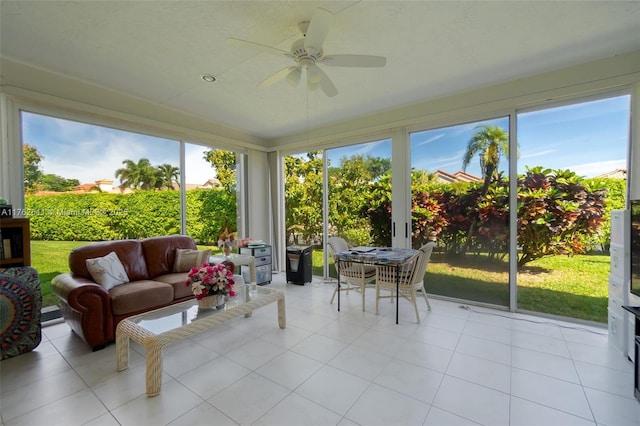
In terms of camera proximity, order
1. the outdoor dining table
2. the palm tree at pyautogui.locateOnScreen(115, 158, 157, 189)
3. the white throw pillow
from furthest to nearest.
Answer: the palm tree at pyautogui.locateOnScreen(115, 158, 157, 189), the outdoor dining table, the white throw pillow

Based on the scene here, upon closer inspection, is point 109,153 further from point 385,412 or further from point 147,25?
point 385,412

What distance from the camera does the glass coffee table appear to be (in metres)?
1.84

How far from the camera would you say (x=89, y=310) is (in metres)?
2.36

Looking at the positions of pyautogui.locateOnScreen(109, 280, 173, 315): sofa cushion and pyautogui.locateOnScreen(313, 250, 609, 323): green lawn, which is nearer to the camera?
pyautogui.locateOnScreen(109, 280, 173, 315): sofa cushion

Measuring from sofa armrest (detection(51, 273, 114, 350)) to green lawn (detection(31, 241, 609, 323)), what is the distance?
0.96 m

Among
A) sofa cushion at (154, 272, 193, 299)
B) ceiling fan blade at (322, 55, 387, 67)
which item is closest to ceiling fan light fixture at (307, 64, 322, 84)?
ceiling fan blade at (322, 55, 387, 67)

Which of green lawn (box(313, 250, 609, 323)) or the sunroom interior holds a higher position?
the sunroom interior

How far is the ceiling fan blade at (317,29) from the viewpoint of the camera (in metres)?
1.67

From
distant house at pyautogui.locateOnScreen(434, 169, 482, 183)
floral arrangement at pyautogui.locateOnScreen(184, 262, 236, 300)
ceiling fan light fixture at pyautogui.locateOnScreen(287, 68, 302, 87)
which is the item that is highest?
ceiling fan light fixture at pyautogui.locateOnScreen(287, 68, 302, 87)

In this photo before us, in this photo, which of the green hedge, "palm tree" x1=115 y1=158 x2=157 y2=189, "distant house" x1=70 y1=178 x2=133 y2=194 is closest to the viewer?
the green hedge

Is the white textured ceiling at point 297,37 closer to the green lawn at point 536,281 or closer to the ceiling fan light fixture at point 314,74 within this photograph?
the ceiling fan light fixture at point 314,74

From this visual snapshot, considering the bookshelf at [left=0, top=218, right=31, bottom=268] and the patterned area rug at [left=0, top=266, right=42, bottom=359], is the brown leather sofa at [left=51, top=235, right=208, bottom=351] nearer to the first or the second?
the patterned area rug at [left=0, top=266, right=42, bottom=359]

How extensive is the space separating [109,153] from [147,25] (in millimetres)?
2060

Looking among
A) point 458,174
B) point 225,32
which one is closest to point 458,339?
point 458,174
